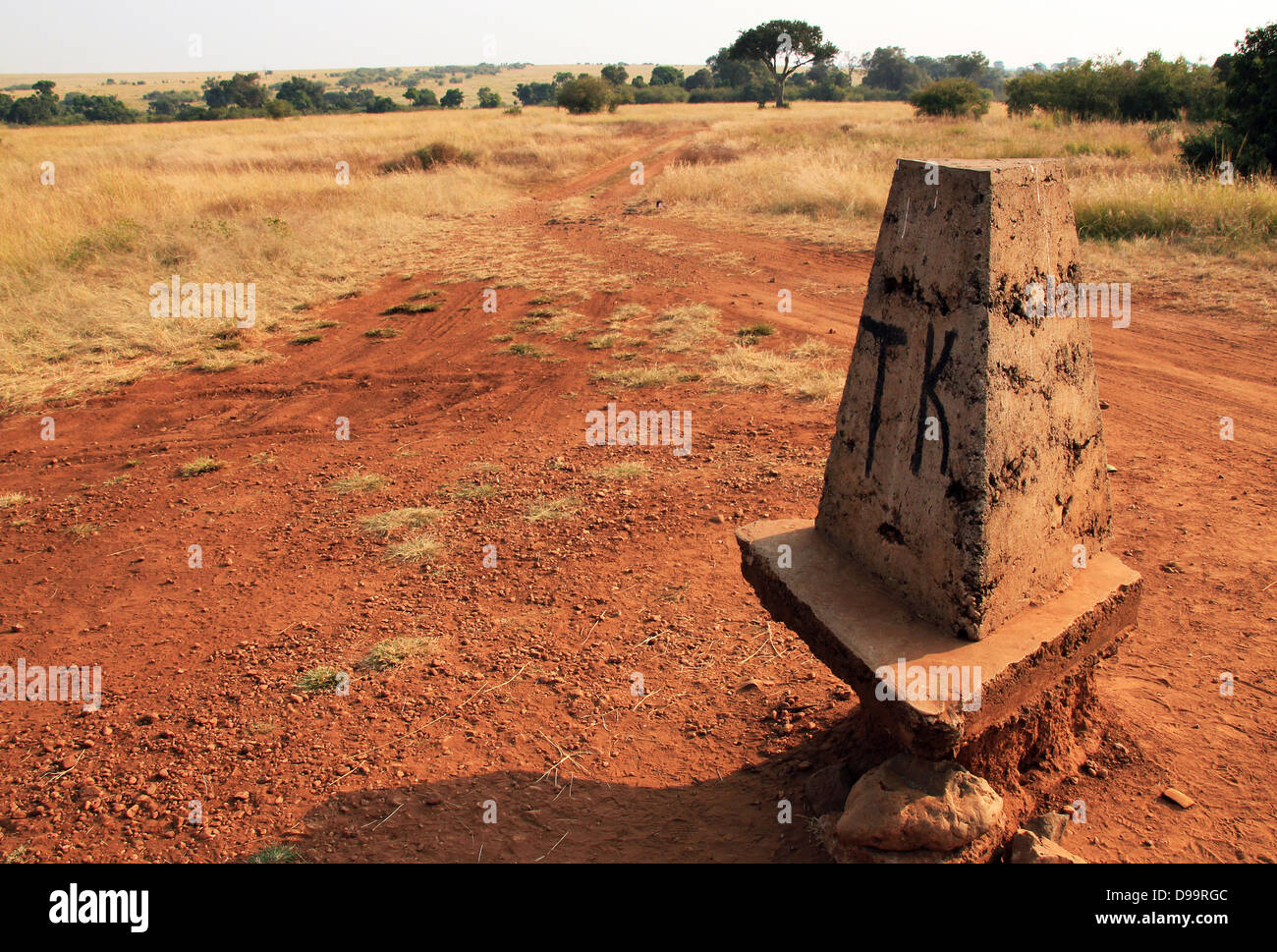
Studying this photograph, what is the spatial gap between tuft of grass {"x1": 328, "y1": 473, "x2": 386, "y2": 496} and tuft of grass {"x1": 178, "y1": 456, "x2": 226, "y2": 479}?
3.54 ft

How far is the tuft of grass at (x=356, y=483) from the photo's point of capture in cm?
568

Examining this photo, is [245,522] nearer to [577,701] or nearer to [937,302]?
[577,701]

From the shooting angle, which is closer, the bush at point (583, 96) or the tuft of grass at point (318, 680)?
the tuft of grass at point (318, 680)

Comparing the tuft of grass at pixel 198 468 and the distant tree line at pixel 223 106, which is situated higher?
the distant tree line at pixel 223 106

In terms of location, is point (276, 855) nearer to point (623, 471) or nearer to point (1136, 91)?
point (623, 471)

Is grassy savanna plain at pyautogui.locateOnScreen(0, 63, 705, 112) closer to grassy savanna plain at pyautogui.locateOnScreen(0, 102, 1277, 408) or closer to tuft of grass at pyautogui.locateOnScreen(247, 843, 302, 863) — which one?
grassy savanna plain at pyautogui.locateOnScreen(0, 102, 1277, 408)

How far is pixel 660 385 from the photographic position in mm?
7398

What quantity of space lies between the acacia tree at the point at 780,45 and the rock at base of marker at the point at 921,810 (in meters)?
47.5

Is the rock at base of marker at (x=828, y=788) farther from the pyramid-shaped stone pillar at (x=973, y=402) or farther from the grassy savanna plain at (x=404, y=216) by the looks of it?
the grassy savanna plain at (x=404, y=216)

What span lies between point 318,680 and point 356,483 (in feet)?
7.57

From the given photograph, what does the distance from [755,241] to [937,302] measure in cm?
1138

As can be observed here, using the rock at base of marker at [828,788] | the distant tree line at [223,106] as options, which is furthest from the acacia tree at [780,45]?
the rock at base of marker at [828,788]

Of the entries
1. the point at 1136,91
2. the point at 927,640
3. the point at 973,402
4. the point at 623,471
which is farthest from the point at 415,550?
the point at 1136,91
